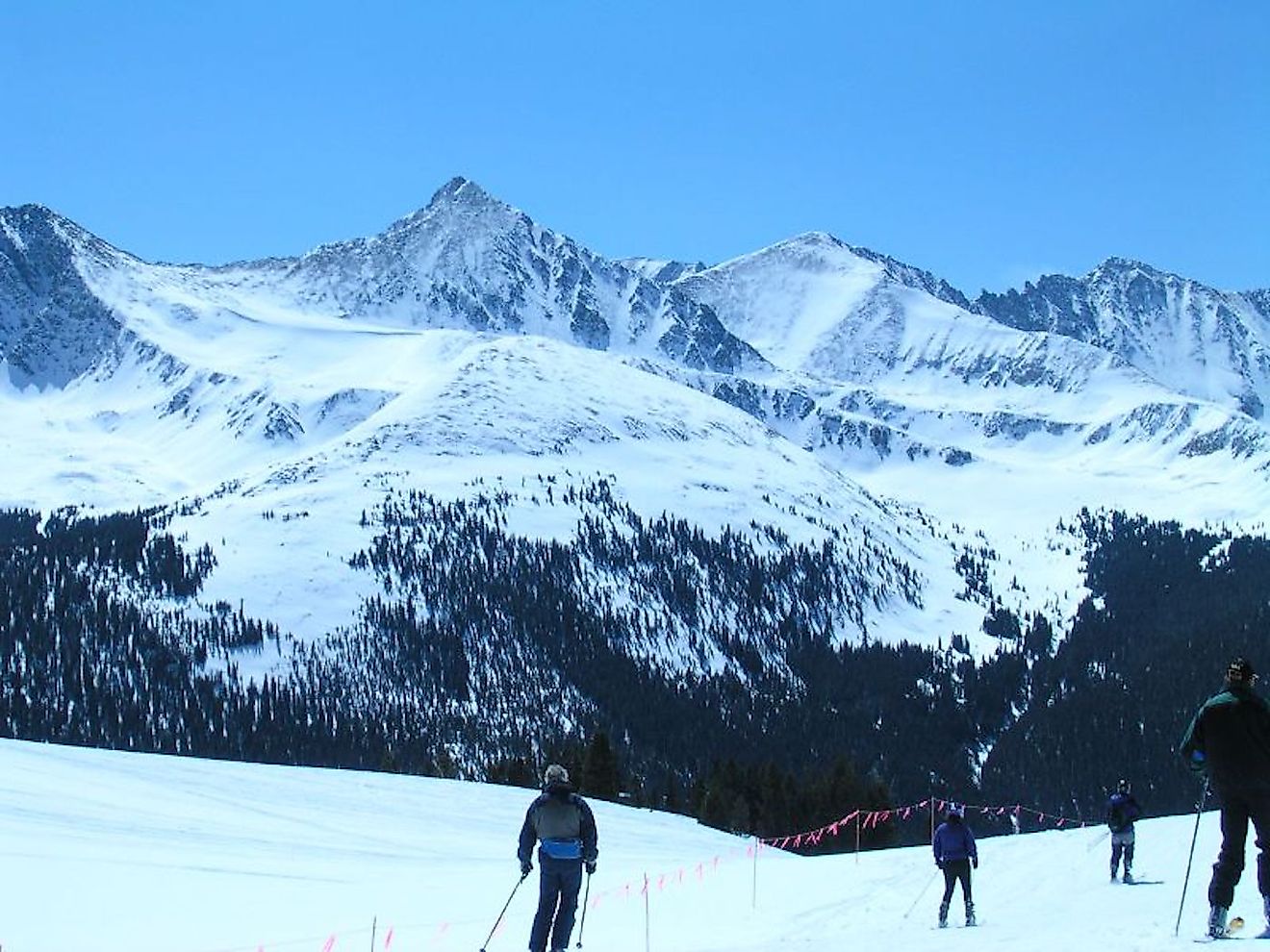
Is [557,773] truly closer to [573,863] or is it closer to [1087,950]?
[573,863]

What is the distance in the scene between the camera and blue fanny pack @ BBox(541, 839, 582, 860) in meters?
18.4

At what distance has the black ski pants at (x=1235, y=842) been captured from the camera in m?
15.5

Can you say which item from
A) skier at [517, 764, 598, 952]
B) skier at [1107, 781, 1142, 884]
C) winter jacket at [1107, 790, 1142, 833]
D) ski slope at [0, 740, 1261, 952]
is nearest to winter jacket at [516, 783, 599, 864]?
skier at [517, 764, 598, 952]

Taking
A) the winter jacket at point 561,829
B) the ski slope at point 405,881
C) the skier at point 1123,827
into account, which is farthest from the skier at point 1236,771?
the skier at point 1123,827

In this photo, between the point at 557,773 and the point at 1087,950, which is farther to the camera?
the point at 557,773

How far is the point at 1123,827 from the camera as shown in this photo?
100 feet

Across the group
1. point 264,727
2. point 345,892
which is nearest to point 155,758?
point 345,892

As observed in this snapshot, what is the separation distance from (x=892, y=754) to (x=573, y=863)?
18398 centimetres

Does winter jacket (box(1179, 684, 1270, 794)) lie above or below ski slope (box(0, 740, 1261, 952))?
above

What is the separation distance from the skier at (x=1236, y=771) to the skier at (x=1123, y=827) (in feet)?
48.9

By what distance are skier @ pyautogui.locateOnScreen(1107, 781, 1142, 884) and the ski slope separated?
2.58 feet

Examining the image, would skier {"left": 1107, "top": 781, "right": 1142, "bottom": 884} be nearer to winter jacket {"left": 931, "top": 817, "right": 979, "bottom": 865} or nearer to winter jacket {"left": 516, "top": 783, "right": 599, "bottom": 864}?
winter jacket {"left": 931, "top": 817, "right": 979, "bottom": 865}

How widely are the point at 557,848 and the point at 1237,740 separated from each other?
8959mm

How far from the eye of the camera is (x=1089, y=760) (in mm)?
177250
